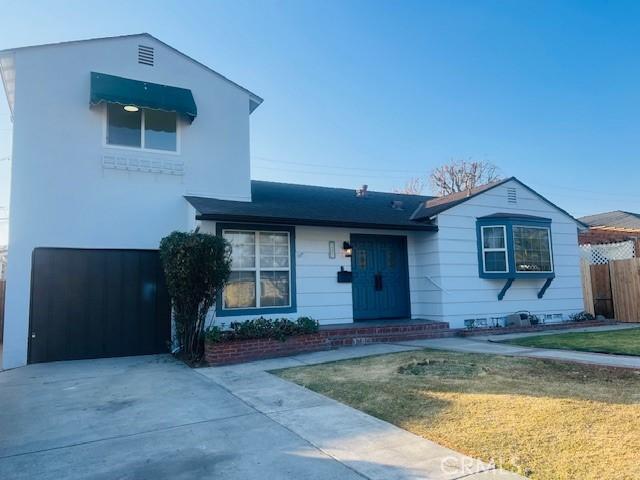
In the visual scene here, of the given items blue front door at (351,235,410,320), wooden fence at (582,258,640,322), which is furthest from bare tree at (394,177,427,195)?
blue front door at (351,235,410,320)

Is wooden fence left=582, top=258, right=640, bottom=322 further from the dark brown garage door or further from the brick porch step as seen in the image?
the dark brown garage door

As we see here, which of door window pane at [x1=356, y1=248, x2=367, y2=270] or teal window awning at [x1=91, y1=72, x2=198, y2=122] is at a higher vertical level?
teal window awning at [x1=91, y1=72, x2=198, y2=122]

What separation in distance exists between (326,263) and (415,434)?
6413 mm

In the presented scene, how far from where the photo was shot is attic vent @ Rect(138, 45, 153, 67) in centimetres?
972

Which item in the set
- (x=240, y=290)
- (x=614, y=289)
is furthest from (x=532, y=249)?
(x=240, y=290)

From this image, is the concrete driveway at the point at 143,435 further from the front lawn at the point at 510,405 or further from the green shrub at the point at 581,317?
the green shrub at the point at 581,317

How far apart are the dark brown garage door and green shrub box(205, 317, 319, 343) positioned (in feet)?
5.48

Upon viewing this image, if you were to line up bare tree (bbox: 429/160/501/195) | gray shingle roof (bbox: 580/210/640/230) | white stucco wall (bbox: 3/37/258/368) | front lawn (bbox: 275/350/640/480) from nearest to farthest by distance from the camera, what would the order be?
front lawn (bbox: 275/350/640/480), white stucco wall (bbox: 3/37/258/368), gray shingle roof (bbox: 580/210/640/230), bare tree (bbox: 429/160/501/195)

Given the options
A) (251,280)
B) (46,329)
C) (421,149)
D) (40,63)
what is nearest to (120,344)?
(46,329)

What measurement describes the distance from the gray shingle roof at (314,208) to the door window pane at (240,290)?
1282 mm

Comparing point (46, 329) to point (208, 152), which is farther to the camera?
point (208, 152)

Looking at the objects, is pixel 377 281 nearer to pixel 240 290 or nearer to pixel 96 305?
pixel 240 290

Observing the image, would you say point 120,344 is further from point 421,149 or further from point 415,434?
point 421,149

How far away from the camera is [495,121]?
1897 cm
